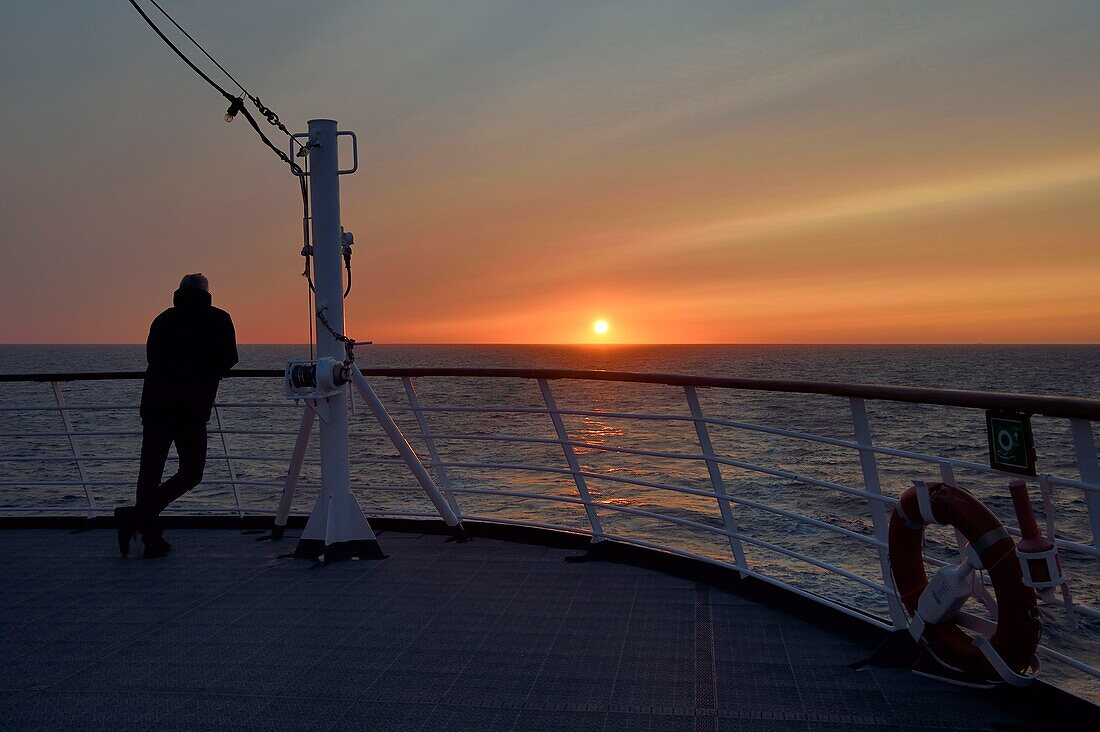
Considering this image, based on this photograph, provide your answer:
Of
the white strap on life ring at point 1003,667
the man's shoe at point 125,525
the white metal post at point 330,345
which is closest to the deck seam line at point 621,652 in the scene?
the white strap on life ring at point 1003,667

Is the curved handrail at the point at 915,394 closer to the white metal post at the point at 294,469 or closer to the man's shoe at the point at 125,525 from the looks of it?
the white metal post at the point at 294,469

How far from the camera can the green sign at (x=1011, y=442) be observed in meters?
2.42

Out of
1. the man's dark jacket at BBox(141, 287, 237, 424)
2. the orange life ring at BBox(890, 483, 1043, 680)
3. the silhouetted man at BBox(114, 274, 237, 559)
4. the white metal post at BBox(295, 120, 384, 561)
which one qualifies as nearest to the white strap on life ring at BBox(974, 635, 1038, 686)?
the orange life ring at BBox(890, 483, 1043, 680)

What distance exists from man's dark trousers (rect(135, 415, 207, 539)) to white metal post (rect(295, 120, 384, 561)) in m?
0.74

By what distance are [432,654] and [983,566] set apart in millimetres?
1883

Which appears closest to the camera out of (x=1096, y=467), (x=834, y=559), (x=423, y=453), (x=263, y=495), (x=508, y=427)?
(x=1096, y=467)

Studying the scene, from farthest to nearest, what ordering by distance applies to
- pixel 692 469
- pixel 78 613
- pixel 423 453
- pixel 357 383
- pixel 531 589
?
1. pixel 423 453
2. pixel 692 469
3. pixel 357 383
4. pixel 531 589
5. pixel 78 613

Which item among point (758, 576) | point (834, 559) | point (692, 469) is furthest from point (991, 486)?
point (758, 576)

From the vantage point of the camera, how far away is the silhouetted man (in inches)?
197

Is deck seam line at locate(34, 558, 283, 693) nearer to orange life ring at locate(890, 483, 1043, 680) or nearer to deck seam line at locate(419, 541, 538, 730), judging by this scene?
deck seam line at locate(419, 541, 538, 730)

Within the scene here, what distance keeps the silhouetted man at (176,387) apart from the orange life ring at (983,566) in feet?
11.8

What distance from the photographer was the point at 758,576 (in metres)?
3.96

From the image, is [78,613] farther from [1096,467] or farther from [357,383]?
[1096,467]

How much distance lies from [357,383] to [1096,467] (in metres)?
3.62
